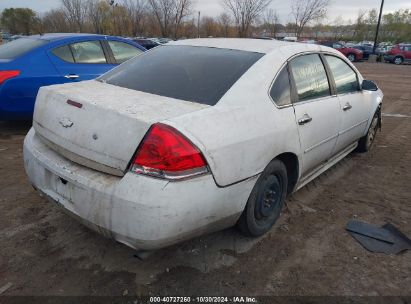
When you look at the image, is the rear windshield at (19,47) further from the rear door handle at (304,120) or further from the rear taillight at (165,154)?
the rear door handle at (304,120)

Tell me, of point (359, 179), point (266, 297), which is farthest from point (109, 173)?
point (359, 179)

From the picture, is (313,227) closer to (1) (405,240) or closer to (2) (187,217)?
(1) (405,240)

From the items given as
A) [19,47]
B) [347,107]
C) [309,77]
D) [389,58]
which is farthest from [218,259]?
[389,58]

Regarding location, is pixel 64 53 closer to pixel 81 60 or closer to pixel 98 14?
pixel 81 60

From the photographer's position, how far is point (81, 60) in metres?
5.75

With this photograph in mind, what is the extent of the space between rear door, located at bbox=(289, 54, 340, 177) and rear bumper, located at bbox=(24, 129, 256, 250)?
3.11ft

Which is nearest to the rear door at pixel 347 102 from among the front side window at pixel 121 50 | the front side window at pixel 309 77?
the front side window at pixel 309 77

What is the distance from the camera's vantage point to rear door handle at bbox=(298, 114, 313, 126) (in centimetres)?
299

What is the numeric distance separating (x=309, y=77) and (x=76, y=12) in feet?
142

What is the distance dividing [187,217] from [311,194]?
2157mm

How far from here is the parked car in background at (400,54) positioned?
93.2 ft

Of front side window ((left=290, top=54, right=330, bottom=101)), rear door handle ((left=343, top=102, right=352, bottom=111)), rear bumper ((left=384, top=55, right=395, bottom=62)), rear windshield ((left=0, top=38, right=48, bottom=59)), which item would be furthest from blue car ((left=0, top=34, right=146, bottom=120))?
rear bumper ((left=384, top=55, right=395, bottom=62))

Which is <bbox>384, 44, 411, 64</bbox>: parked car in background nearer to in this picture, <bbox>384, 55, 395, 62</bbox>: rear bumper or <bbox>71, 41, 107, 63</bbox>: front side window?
<bbox>384, 55, 395, 62</bbox>: rear bumper

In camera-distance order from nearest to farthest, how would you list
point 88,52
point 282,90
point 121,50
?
point 282,90 < point 88,52 < point 121,50
